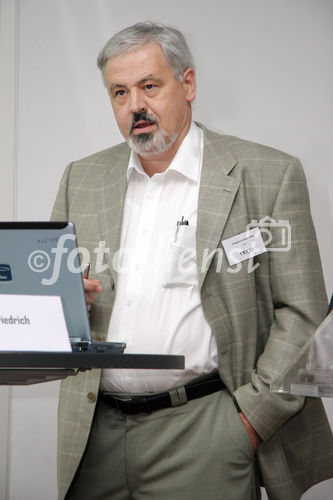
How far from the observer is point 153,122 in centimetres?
255

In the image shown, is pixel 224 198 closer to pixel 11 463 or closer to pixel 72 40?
pixel 72 40

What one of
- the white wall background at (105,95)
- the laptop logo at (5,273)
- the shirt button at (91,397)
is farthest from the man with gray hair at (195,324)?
the white wall background at (105,95)

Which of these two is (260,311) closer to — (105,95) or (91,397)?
(91,397)

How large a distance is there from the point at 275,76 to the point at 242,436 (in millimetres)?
1672

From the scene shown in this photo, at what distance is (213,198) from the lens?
238 cm

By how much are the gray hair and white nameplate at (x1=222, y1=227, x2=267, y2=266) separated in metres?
0.69

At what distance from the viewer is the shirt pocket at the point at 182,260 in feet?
7.54

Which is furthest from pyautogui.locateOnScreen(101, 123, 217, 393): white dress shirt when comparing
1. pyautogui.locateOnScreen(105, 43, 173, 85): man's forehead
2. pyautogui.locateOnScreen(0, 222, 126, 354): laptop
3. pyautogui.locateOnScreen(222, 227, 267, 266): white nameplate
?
pyautogui.locateOnScreen(0, 222, 126, 354): laptop

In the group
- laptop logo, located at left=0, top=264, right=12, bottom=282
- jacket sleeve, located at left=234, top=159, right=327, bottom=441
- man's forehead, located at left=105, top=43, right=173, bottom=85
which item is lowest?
jacket sleeve, located at left=234, top=159, right=327, bottom=441

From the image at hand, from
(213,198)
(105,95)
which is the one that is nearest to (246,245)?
(213,198)

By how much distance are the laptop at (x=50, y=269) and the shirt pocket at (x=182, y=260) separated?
0.70 meters

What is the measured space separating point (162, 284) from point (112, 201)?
0.42 metres

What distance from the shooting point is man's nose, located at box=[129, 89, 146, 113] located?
254 cm

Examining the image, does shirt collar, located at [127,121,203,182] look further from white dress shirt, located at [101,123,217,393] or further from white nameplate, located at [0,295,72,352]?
white nameplate, located at [0,295,72,352]
